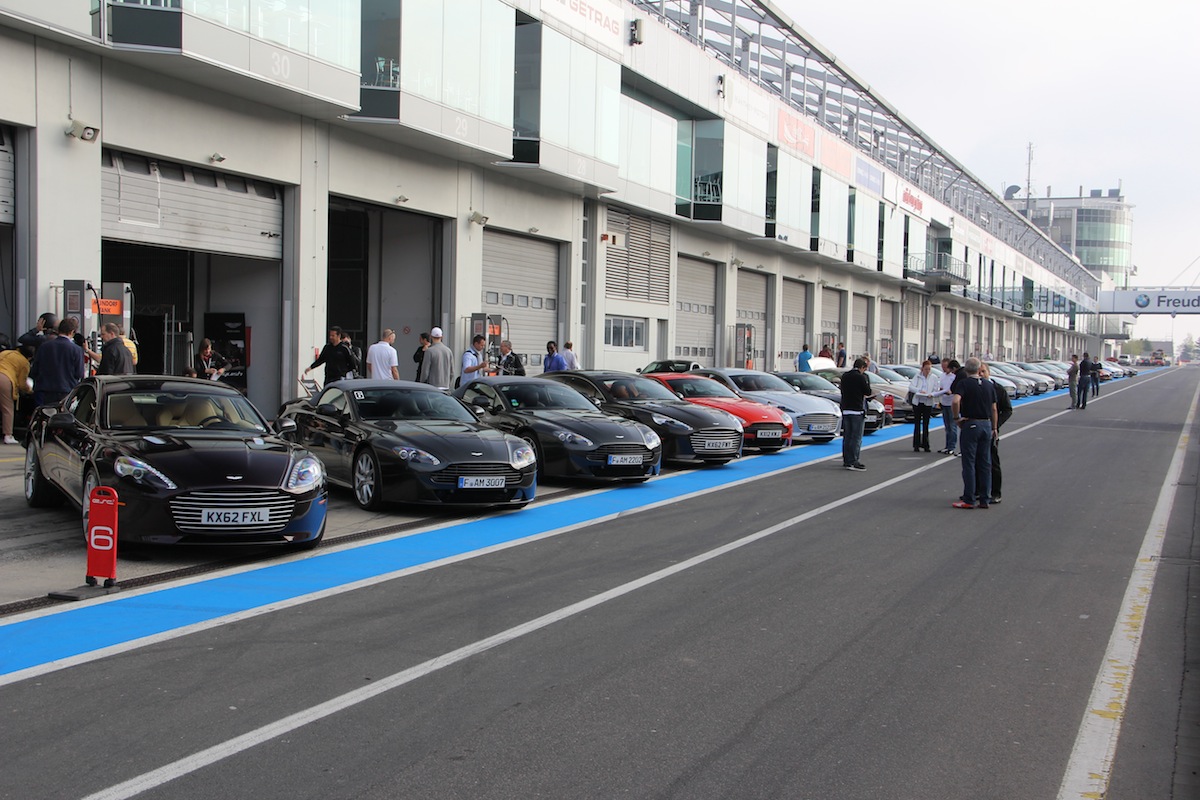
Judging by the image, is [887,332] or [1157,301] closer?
[887,332]

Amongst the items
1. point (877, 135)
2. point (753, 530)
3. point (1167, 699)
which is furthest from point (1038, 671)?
point (877, 135)

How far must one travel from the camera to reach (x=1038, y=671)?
583 cm

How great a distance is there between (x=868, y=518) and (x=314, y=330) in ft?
41.2

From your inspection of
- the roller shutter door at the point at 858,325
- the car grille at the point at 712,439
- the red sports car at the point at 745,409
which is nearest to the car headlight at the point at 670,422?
the car grille at the point at 712,439

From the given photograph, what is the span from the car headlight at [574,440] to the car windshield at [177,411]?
425 cm

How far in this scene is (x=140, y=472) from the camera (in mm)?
8094

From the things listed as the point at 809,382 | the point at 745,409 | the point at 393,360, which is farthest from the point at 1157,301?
the point at 393,360

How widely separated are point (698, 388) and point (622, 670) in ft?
45.3

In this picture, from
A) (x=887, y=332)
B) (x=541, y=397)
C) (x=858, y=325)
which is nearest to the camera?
(x=541, y=397)

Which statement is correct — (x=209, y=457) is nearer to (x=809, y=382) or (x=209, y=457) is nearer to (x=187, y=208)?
(x=187, y=208)

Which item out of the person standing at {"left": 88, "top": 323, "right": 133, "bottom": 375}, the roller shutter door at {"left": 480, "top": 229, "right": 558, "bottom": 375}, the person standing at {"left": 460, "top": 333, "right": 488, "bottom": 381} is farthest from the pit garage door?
the person standing at {"left": 88, "top": 323, "right": 133, "bottom": 375}

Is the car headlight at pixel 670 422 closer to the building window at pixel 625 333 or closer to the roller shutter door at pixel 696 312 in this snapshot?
the building window at pixel 625 333

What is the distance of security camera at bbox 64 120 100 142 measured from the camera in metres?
15.4

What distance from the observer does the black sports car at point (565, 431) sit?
13.2 meters
